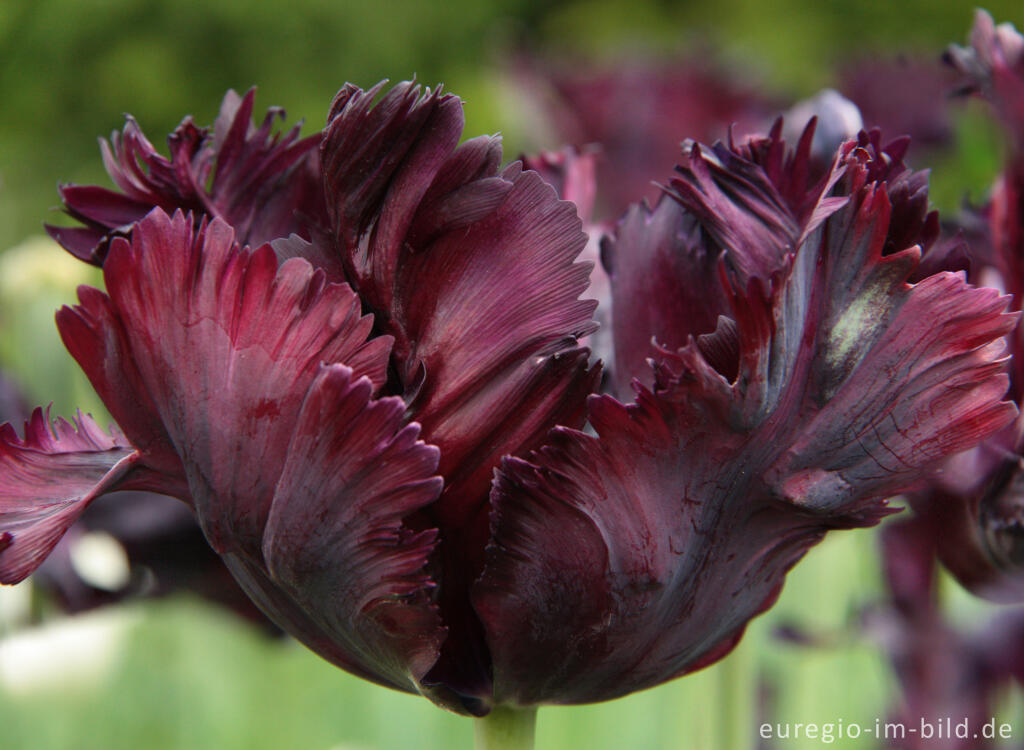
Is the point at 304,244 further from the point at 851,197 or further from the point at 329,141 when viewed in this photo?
the point at 851,197

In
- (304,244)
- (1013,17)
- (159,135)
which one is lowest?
(304,244)

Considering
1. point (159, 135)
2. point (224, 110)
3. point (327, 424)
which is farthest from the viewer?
point (159, 135)

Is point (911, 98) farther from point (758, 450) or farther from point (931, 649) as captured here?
point (758, 450)

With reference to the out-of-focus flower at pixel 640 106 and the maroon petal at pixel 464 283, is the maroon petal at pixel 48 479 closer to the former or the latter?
the maroon petal at pixel 464 283

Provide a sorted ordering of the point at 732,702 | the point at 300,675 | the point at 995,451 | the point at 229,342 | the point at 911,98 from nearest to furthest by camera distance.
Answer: the point at 229,342 < the point at 995,451 < the point at 732,702 < the point at 300,675 < the point at 911,98

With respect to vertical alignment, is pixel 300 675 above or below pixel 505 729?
above

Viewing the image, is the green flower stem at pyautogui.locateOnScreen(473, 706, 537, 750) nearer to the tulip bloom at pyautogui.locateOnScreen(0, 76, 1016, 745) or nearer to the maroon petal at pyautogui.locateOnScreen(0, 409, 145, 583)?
the tulip bloom at pyautogui.locateOnScreen(0, 76, 1016, 745)

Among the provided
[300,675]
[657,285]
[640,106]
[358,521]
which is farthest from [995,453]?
[640,106]

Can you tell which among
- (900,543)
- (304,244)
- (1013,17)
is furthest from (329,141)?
(1013,17)
